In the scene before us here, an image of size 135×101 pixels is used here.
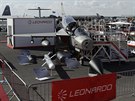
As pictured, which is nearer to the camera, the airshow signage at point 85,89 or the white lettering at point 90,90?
the airshow signage at point 85,89

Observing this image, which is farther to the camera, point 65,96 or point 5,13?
point 5,13

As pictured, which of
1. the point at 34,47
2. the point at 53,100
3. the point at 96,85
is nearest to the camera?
the point at 53,100

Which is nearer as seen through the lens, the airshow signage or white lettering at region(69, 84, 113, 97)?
the airshow signage

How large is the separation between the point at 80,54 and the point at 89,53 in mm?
659

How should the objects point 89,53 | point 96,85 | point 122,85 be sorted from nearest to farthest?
point 96,85
point 122,85
point 89,53

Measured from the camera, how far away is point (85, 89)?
293 inches

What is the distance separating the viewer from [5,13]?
239ft

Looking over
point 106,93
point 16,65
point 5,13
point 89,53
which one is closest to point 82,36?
point 89,53

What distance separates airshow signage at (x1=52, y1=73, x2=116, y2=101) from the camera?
6.98 metres

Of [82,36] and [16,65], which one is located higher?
[82,36]

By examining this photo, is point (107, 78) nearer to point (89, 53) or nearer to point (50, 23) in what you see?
point (89, 53)

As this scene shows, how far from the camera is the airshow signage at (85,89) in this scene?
275 inches

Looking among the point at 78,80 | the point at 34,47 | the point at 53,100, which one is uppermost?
the point at 78,80

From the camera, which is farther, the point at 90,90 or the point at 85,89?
the point at 90,90
